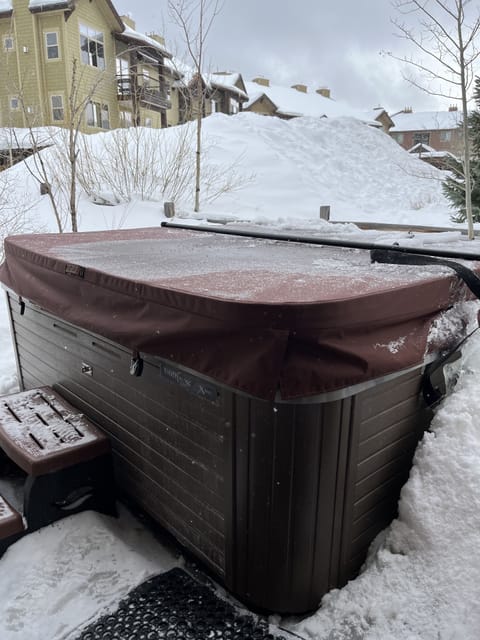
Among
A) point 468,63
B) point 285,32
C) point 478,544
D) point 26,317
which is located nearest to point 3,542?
point 26,317

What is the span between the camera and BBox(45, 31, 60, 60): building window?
48.9 feet

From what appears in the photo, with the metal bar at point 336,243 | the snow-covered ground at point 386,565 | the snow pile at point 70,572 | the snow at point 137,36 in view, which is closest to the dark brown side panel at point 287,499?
the snow-covered ground at point 386,565

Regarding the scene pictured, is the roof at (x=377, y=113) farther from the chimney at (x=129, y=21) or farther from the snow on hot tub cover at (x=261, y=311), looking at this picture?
the snow on hot tub cover at (x=261, y=311)

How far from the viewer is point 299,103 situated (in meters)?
28.3

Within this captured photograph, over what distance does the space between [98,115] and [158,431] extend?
56.3ft

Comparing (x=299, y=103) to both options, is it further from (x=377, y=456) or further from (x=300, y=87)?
(x=377, y=456)

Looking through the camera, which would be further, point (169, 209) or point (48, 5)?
point (48, 5)

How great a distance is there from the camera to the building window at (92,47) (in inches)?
620

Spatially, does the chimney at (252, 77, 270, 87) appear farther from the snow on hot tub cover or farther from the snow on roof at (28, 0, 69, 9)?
the snow on hot tub cover

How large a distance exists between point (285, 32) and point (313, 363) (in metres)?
11.2

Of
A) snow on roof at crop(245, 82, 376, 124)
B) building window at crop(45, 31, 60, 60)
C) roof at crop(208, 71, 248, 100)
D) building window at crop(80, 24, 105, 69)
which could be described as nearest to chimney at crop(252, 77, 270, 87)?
snow on roof at crop(245, 82, 376, 124)

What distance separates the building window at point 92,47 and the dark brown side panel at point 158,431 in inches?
647

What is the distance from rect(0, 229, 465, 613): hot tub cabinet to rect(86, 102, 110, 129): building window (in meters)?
16.1

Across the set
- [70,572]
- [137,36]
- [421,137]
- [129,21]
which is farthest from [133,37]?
[421,137]
